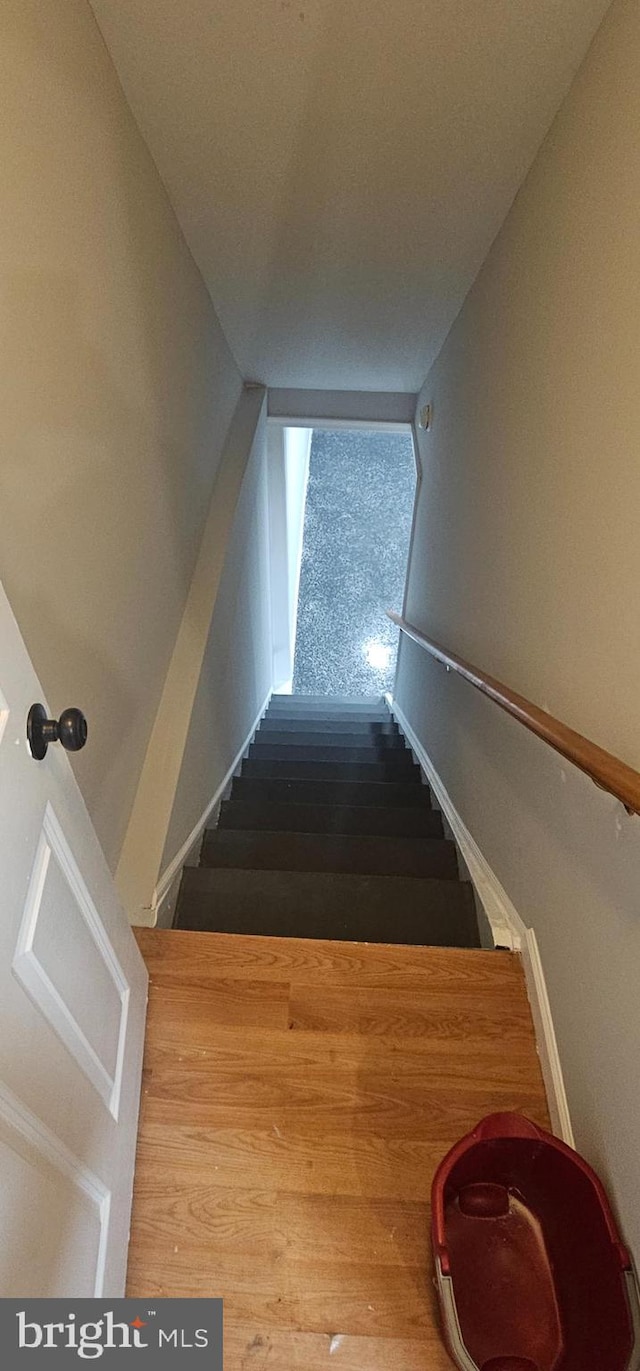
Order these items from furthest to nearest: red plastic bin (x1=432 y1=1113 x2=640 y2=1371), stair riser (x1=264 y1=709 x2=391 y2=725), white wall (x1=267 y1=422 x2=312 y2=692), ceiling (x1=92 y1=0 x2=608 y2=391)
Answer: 1. stair riser (x1=264 y1=709 x2=391 y2=725)
2. white wall (x1=267 y1=422 x2=312 y2=692)
3. ceiling (x1=92 y1=0 x2=608 y2=391)
4. red plastic bin (x1=432 y1=1113 x2=640 y2=1371)

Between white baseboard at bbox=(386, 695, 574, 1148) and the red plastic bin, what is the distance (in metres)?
0.17

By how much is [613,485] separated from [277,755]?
263 centimetres

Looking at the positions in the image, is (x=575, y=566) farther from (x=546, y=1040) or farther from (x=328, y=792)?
(x=328, y=792)

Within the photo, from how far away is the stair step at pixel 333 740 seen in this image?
3.57 metres

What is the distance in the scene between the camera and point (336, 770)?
3.21 meters

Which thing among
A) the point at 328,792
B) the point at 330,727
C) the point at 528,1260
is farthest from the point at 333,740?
the point at 528,1260

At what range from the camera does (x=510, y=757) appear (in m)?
1.74

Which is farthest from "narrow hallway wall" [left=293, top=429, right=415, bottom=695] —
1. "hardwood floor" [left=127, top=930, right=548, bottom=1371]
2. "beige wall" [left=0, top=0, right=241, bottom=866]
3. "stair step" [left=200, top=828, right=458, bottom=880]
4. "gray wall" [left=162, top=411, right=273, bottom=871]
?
"hardwood floor" [left=127, top=930, right=548, bottom=1371]

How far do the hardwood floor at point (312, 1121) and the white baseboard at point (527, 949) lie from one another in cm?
4

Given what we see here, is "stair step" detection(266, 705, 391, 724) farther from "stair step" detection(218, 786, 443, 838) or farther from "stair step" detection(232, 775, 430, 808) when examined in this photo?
"stair step" detection(218, 786, 443, 838)

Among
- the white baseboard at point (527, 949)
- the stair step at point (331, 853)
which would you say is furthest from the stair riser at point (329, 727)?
the white baseboard at point (527, 949)

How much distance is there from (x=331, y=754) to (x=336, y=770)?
26cm

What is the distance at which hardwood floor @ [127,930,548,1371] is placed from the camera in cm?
118

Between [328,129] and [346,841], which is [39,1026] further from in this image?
[328,129]
